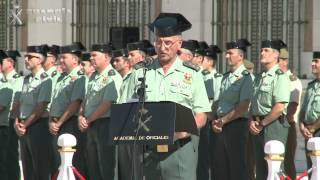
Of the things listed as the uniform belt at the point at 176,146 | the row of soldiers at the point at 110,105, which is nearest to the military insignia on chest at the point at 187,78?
the uniform belt at the point at 176,146

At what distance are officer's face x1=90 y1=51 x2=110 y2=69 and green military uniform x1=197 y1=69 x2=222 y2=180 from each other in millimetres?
1799

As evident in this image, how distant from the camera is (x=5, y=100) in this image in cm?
1513

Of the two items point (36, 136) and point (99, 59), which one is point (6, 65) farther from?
point (99, 59)

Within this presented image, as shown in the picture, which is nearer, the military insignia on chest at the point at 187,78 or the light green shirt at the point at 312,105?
the military insignia on chest at the point at 187,78

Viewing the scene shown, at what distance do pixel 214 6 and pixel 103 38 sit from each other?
249 centimetres

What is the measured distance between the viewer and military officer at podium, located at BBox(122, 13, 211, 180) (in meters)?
9.02

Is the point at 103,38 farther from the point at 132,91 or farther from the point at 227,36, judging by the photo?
the point at 132,91

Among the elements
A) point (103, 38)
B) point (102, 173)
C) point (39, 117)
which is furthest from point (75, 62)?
point (103, 38)

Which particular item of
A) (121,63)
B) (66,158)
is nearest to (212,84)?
(121,63)

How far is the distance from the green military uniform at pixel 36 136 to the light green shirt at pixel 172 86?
17.1ft

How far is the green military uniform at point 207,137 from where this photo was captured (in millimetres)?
14695

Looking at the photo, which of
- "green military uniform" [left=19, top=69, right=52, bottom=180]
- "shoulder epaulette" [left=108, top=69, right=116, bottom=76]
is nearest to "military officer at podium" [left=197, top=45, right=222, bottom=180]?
"shoulder epaulette" [left=108, top=69, right=116, bottom=76]

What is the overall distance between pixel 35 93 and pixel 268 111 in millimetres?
3262

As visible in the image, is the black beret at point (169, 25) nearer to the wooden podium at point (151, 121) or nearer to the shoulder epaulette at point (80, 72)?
the wooden podium at point (151, 121)
